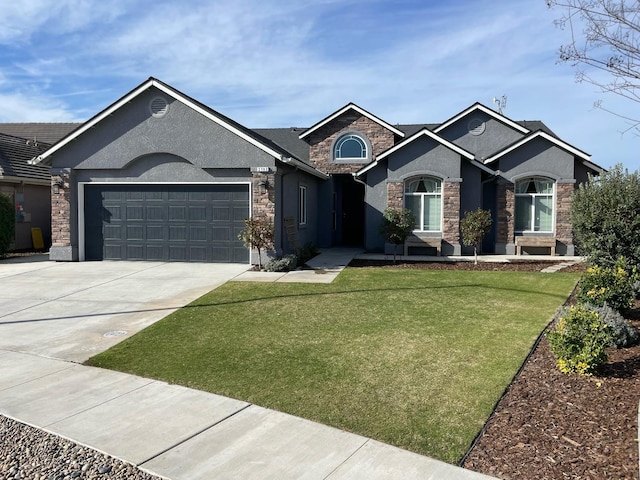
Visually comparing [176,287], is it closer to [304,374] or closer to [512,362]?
[304,374]

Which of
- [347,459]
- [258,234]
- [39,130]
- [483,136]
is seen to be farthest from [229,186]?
[39,130]

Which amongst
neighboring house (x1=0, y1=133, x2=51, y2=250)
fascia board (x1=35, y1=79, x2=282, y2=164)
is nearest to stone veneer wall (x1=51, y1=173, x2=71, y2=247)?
fascia board (x1=35, y1=79, x2=282, y2=164)

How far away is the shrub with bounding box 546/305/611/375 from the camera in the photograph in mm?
5590

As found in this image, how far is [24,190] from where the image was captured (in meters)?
18.9

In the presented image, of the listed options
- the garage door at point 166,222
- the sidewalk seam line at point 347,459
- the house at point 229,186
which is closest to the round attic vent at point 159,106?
the house at point 229,186

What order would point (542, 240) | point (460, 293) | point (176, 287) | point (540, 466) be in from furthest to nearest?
point (542, 240) < point (176, 287) < point (460, 293) < point (540, 466)

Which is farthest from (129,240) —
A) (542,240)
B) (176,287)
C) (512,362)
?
(542,240)

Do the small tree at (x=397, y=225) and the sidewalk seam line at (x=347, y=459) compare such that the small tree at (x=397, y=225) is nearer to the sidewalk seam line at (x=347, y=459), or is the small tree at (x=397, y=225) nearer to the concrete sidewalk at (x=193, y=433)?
the concrete sidewalk at (x=193, y=433)

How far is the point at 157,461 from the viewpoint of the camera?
4008 millimetres

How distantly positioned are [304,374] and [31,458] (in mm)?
2822

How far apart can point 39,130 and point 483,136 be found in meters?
24.3

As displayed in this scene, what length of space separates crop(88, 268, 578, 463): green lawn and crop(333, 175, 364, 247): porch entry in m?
11.1

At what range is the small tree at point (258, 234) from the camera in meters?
14.0

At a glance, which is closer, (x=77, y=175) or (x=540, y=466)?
(x=540, y=466)
